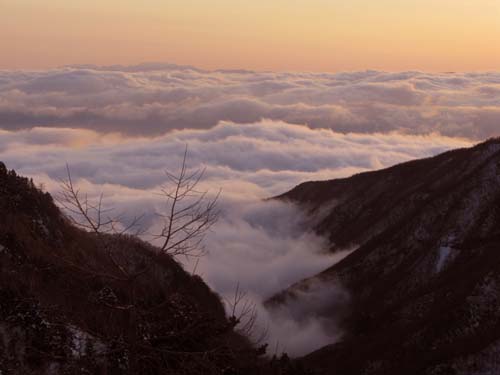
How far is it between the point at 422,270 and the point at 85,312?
174 ft

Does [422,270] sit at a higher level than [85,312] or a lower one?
lower

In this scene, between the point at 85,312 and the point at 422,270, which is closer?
the point at 85,312

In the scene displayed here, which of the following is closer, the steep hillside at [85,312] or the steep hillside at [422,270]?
the steep hillside at [85,312]

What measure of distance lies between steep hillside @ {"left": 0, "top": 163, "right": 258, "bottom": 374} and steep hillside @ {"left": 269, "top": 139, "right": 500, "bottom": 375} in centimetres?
1552

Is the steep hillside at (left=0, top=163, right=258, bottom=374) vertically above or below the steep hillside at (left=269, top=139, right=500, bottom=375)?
above

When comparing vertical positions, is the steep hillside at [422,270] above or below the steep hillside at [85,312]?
below

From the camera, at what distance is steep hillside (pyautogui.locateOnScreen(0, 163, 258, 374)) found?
428 inches

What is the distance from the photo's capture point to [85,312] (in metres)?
23.7

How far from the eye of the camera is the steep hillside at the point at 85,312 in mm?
10875

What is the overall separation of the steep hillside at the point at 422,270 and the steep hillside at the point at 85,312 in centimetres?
1552

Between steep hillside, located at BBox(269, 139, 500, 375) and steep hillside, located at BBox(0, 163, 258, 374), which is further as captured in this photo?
steep hillside, located at BBox(269, 139, 500, 375)

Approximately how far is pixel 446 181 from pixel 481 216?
16.5 m

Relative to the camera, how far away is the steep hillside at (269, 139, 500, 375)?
46.6 meters

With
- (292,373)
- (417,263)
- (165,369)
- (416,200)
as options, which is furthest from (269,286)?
(165,369)
